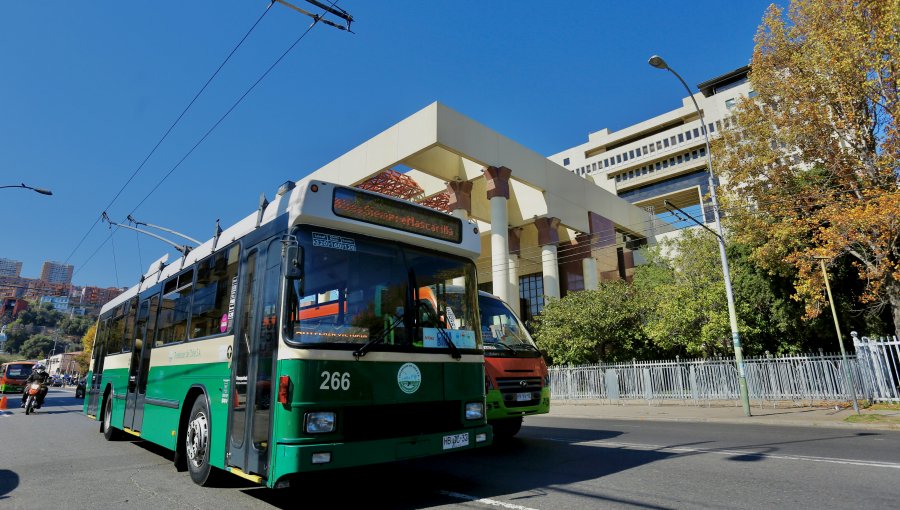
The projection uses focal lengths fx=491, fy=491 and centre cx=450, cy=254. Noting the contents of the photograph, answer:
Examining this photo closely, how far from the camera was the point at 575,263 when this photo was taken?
39406mm

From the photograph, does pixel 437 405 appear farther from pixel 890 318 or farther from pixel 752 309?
pixel 890 318

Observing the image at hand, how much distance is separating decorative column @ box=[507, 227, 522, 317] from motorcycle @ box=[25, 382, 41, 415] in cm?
2223

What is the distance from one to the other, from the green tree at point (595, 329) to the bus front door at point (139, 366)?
70.0ft

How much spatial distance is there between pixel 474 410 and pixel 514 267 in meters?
28.0

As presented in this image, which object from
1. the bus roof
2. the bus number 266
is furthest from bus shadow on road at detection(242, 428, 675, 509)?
the bus roof

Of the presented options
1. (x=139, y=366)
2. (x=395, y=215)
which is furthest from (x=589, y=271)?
(x=395, y=215)

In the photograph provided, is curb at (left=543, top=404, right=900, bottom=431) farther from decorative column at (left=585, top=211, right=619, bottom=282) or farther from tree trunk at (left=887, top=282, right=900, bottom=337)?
decorative column at (left=585, top=211, right=619, bottom=282)

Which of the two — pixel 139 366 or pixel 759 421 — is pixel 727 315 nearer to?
pixel 759 421

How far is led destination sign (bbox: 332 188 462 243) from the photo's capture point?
5309 mm

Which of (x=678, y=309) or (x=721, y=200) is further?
(x=678, y=309)

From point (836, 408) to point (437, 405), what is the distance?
15.9 meters

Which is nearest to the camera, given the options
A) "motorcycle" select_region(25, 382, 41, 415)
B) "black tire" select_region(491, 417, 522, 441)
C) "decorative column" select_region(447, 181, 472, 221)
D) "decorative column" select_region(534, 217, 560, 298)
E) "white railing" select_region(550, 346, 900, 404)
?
"black tire" select_region(491, 417, 522, 441)

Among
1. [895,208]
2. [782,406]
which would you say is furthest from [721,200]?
[782,406]

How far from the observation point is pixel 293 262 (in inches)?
182
